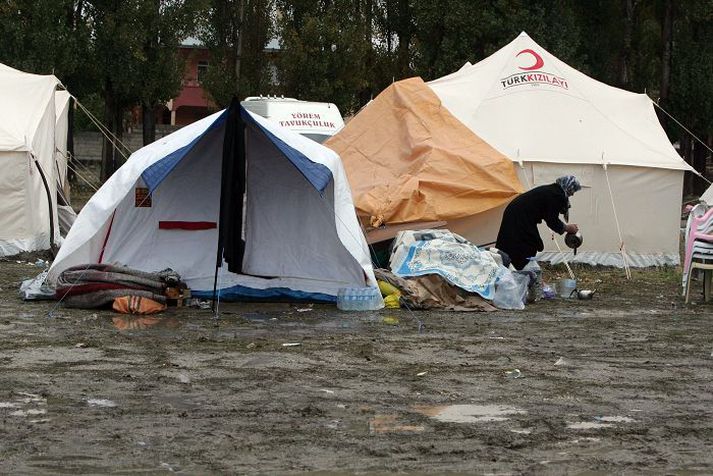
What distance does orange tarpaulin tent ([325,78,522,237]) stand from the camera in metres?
15.2

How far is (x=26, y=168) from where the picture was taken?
1708 centimetres

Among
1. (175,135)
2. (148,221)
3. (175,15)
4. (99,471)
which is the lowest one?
(99,471)

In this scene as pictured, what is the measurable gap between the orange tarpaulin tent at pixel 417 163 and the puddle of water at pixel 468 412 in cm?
724

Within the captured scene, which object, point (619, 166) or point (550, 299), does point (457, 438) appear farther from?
point (619, 166)

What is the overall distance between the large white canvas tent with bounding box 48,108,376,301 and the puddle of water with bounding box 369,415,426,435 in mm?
5547

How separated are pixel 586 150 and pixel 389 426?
11.0 metres

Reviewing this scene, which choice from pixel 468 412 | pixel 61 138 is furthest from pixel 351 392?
pixel 61 138

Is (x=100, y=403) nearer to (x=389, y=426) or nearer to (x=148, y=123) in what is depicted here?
(x=389, y=426)

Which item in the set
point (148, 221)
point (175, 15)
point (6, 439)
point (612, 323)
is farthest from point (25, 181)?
point (175, 15)

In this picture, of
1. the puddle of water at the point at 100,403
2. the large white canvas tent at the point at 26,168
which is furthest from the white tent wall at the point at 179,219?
the puddle of water at the point at 100,403

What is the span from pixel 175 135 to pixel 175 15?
64.3 ft

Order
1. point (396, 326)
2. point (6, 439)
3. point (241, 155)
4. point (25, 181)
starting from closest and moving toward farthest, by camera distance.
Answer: point (6, 439), point (396, 326), point (241, 155), point (25, 181)

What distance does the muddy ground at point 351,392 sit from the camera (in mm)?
6438

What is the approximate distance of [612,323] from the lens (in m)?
12.0
